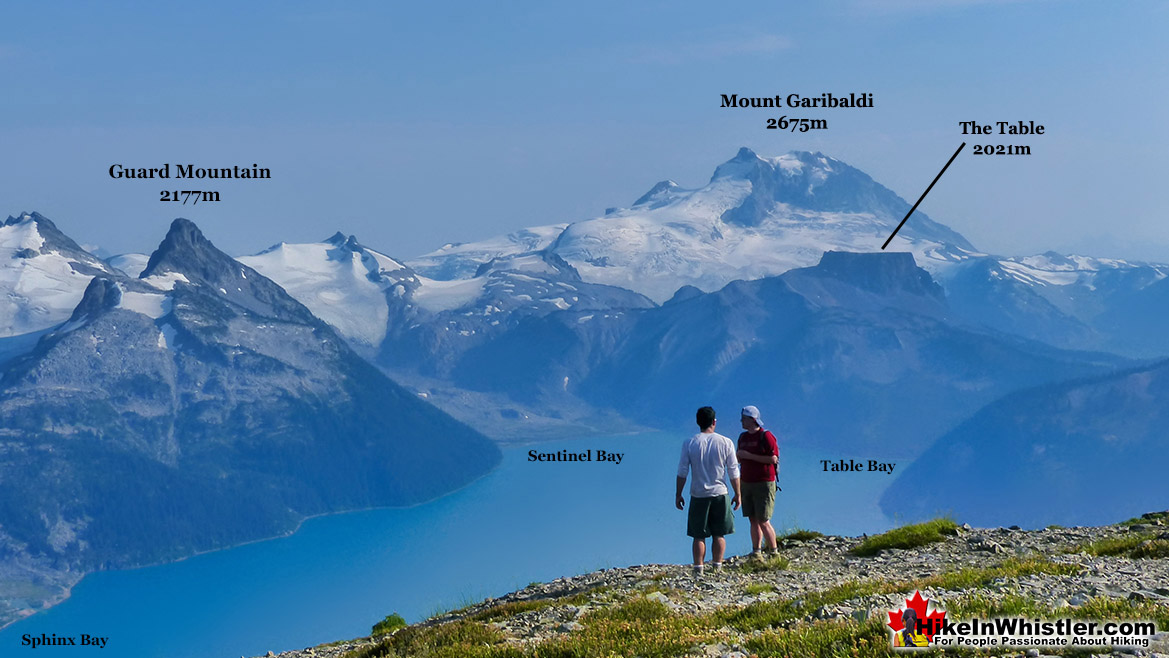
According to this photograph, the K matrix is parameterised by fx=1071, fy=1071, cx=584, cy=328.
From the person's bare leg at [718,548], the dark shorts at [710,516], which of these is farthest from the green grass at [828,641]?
the person's bare leg at [718,548]

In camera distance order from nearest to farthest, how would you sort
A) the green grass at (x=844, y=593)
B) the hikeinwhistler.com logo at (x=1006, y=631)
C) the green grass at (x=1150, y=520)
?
the hikeinwhistler.com logo at (x=1006, y=631)
the green grass at (x=844, y=593)
the green grass at (x=1150, y=520)

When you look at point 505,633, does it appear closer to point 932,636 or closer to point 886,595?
point 886,595

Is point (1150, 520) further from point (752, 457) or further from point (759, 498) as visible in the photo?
point (752, 457)

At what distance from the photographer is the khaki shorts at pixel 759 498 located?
20.4 m

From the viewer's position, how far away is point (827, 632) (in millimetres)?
11594

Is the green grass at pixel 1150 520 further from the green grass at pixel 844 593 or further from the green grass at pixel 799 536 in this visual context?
the green grass at pixel 844 593

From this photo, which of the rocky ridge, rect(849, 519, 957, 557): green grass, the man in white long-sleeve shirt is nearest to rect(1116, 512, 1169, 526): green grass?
the rocky ridge

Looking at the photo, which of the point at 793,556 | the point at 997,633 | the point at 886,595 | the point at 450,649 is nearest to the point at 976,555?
the point at 793,556

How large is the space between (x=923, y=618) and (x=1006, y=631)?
87cm

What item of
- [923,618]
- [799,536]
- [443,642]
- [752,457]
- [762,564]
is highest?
[752,457]

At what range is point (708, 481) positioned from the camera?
62.2 feet

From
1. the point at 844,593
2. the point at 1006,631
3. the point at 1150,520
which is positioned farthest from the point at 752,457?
the point at 1150,520

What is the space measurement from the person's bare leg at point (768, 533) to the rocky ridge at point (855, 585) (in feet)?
1.91

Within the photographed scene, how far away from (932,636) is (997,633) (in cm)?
81
